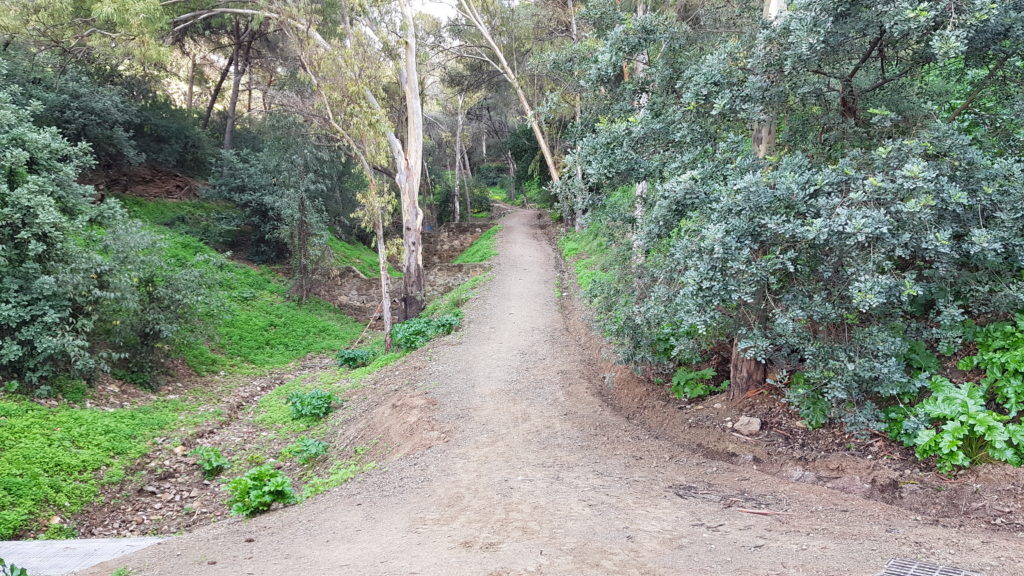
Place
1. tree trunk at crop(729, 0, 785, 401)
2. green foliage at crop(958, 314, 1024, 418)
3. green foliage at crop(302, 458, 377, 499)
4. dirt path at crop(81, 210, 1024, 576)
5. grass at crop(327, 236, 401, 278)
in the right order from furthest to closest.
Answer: grass at crop(327, 236, 401, 278) < tree trunk at crop(729, 0, 785, 401) < green foliage at crop(302, 458, 377, 499) < green foliage at crop(958, 314, 1024, 418) < dirt path at crop(81, 210, 1024, 576)

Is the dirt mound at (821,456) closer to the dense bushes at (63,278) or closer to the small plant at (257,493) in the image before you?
the small plant at (257,493)

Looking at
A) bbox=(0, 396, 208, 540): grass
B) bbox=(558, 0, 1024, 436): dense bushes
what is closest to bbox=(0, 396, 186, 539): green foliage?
bbox=(0, 396, 208, 540): grass

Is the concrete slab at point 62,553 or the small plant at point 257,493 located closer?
the concrete slab at point 62,553

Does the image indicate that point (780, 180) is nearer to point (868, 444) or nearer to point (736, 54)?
point (736, 54)

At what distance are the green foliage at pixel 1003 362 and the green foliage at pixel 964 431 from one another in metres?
0.12

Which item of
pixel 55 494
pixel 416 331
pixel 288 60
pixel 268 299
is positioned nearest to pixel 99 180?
pixel 268 299

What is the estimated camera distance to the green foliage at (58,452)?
6504 mm

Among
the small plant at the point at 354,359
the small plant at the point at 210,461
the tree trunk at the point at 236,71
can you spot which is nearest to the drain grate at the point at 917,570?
the small plant at the point at 210,461

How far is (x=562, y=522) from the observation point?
4555 mm

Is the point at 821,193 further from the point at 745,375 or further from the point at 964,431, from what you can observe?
the point at 745,375

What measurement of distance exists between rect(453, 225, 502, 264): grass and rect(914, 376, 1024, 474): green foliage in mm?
17616

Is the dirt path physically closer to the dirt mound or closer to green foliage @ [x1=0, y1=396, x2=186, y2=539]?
the dirt mound

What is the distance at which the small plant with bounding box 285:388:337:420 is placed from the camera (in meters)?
9.43

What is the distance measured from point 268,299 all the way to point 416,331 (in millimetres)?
6546
